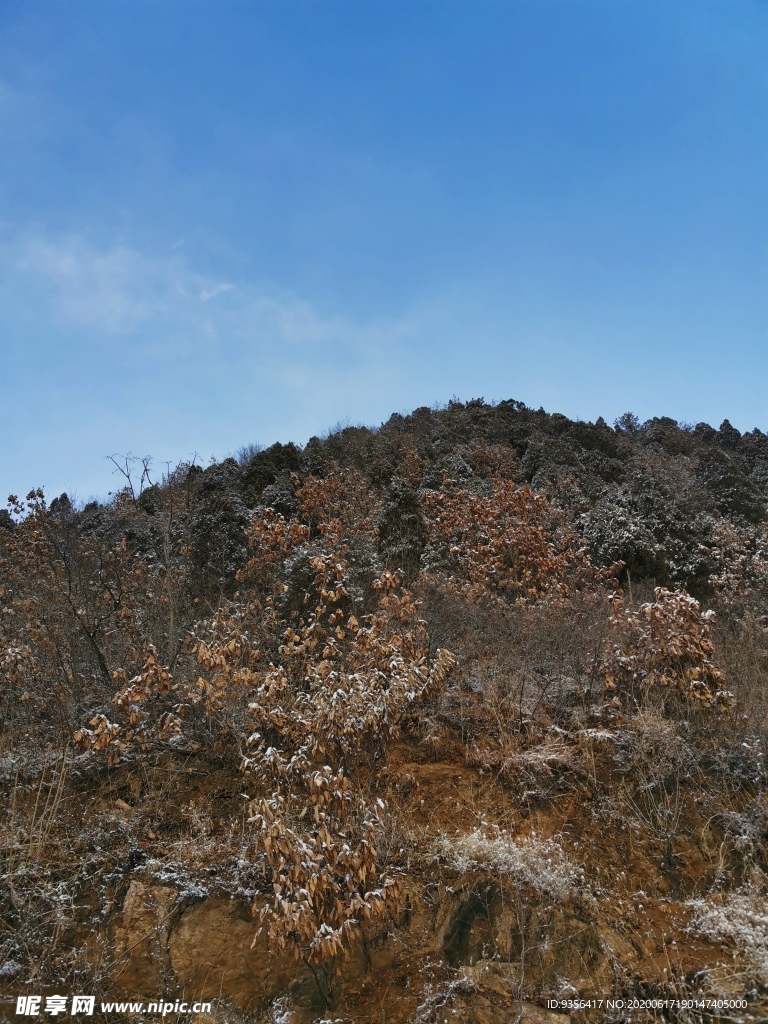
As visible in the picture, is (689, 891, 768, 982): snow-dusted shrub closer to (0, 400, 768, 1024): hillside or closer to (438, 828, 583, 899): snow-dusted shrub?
(0, 400, 768, 1024): hillside

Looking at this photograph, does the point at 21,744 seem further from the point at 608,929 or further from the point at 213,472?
the point at 213,472

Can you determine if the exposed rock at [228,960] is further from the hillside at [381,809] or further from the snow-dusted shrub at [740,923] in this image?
the snow-dusted shrub at [740,923]

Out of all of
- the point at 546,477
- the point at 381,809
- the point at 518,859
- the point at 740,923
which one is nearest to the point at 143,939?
the point at 381,809

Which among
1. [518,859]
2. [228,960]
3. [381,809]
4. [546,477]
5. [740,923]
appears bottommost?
[228,960]

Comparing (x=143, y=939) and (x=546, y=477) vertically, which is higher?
(x=546, y=477)

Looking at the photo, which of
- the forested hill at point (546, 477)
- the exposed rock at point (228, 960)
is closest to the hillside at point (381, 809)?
the exposed rock at point (228, 960)

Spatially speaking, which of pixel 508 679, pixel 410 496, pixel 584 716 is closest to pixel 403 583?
pixel 410 496

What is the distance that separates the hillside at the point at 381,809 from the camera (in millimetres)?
4078

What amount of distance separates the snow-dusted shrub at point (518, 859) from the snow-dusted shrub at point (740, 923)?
0.92m

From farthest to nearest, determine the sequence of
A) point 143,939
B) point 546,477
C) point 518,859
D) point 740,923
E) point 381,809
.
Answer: point 546,477
point 518,859
point 381,809
point 143,939
point 740,923

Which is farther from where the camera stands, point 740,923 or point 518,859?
point 518,859

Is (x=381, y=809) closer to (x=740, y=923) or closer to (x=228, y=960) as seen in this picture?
(x=228, y=960)

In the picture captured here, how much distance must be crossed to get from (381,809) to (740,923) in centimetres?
279

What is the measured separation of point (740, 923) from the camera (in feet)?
14.1
